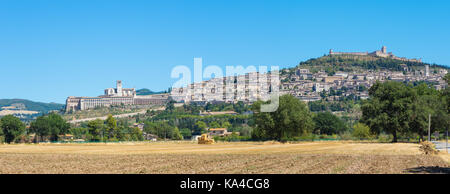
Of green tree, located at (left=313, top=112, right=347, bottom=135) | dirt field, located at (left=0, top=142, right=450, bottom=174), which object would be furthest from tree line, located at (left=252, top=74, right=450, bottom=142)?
green tree, located at (left=313, top=112, right=347, bottom=135)

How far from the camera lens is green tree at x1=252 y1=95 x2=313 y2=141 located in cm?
9394

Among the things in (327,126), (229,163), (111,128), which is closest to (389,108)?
(229,163)

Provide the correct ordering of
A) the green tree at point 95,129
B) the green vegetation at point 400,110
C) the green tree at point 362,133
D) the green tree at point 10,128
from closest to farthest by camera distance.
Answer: the green vegetation at point 400,110
the green tree at point 362,133
the green tree at point 10,128
the green tree at point 95,129

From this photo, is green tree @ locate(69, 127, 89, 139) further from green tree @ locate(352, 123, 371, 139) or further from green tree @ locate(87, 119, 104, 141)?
green tree @ locate(352, 123, 371, 139)

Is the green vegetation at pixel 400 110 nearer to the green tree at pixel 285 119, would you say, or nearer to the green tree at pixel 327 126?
the green tree at pixel 285 119

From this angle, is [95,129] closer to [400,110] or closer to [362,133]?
[362,133]

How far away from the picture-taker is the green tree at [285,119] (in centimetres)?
9394

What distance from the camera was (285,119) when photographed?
3652 inches

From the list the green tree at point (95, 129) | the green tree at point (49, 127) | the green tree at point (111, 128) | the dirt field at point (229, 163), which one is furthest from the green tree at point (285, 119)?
the green tree at point (49, 127)

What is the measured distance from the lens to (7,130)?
4951 inches

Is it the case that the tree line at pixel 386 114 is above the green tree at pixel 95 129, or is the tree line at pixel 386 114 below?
above

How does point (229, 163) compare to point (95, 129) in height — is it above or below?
above

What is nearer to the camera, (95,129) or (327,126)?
(95,129)
